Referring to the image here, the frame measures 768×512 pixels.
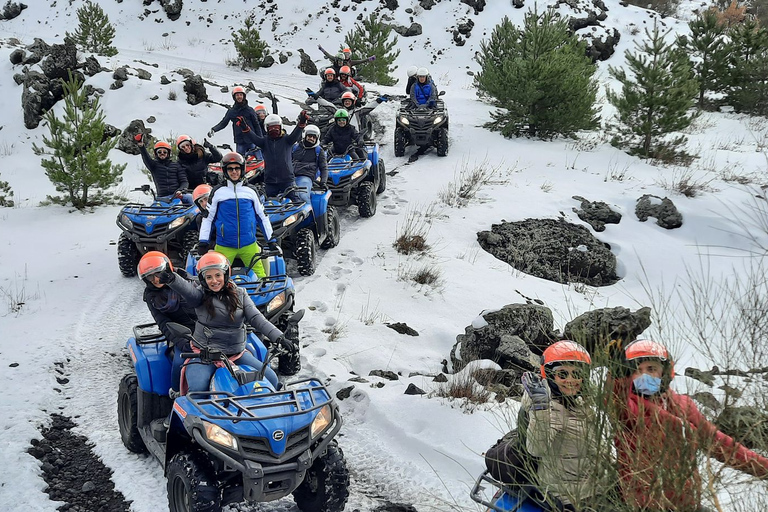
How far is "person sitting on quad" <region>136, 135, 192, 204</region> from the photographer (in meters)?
10.1

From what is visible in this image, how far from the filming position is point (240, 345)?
521cm

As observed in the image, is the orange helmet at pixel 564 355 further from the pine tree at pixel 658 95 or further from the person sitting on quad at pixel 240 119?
the pine tree at pixel 658 95

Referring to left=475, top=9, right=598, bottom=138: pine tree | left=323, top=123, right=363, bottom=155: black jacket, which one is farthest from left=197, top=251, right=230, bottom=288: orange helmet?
left=475, top=9, right=598, bottom=138: pine tree

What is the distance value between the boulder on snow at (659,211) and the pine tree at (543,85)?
3.89m

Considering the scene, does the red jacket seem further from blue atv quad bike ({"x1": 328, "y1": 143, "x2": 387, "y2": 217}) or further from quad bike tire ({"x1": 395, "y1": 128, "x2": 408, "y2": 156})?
quad bike tire ({"x1": 395, "y1": 128, "x2": 408, "y2": 156})

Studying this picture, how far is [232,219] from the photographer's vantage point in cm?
764

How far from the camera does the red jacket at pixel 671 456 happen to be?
2.58 meters

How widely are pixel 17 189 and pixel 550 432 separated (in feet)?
47.3

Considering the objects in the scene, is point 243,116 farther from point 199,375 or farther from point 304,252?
point 199,375

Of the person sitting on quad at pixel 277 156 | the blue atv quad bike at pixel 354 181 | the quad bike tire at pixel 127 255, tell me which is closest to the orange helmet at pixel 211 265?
the quad bike tire at pixel 127 255

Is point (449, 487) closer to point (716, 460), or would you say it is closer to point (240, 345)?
point (240, 345)

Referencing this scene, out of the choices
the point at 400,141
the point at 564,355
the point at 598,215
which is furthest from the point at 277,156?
the point at 564,355

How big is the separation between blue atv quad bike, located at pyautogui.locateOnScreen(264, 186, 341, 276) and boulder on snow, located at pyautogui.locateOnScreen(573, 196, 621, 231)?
4897 millimetres

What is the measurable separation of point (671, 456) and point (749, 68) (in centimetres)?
1891
